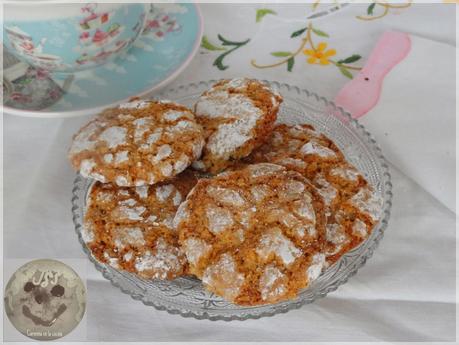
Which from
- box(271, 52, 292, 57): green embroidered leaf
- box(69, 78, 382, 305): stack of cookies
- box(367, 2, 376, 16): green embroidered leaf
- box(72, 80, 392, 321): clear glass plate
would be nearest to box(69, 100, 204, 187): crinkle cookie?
box(69, 78, 382, 305): stack of cookies

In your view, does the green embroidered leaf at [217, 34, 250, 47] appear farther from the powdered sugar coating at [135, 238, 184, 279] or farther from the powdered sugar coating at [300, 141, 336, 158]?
the powdered sugar coating at [135, 238, 184, 279]

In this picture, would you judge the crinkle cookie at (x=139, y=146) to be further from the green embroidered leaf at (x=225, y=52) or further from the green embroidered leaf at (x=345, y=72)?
the green embroidered leaf at (x=345, y=72)

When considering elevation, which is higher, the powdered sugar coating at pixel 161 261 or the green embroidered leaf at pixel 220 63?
the green embroidered leaf at pixel 220 63

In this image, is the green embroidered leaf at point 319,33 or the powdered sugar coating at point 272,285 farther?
the green embroidered leaf at point 319,33

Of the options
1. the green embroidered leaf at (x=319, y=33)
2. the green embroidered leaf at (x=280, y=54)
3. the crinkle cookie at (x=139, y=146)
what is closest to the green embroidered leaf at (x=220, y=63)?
the green embroidered leaf at (x=280, y=54)

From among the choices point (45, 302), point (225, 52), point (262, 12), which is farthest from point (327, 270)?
point (262, 12)

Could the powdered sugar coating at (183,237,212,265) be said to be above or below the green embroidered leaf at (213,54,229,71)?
above

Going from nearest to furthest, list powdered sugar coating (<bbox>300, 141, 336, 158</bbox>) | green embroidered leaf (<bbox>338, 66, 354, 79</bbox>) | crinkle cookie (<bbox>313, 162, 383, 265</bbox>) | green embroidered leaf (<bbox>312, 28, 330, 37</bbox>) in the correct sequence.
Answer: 1. crinkle cookie (<bbox>313, 162, 383, 265</bbox>)
2. powdered sugar coating (<bbox>300, 141, 336, 158</bbox>)
3. green embroidered leaf (<bbox>338, 66, 354, 79</bbox>)
4. green embroidered leaf (<bbox>312, 28, 330, 37</bbox>)

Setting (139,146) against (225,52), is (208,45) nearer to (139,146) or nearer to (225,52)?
(225,52)
